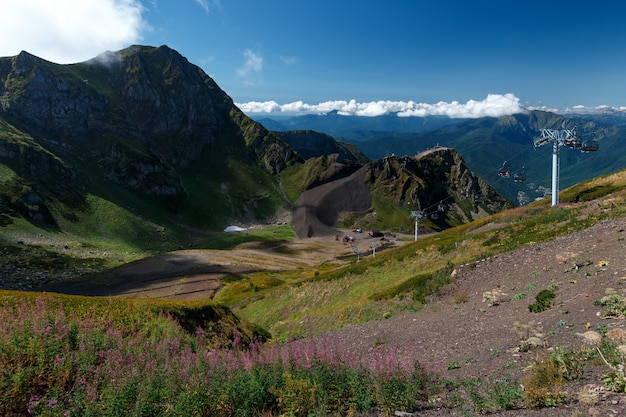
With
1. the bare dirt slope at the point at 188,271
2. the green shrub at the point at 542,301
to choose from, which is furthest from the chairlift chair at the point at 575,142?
the bare dirt slope at the point at 188,271

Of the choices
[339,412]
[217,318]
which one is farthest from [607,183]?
[339,412]

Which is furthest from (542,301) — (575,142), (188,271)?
(188,271)

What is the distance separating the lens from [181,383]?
8.59 m

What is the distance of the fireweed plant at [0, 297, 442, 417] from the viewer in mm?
7645

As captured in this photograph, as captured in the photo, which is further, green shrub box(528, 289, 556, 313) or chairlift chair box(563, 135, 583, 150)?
chairlift chair box(563, 135, 583, 150)

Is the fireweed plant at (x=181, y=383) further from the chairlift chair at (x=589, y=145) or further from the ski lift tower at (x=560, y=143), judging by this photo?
the ski lift tower at (x=560, y=143)

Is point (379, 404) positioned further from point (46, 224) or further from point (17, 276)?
point (46, 224)

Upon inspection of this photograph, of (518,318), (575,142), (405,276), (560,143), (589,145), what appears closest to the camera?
(518,318)

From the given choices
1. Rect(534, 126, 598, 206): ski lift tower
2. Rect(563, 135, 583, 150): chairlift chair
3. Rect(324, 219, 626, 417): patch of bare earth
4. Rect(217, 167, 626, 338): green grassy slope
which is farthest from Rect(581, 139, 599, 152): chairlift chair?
Rect(324, 219, 626, 417): patch of bare earth

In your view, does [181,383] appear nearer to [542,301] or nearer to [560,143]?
[542,301]

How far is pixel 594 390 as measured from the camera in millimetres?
8648

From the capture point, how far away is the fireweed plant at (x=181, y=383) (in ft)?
25.1

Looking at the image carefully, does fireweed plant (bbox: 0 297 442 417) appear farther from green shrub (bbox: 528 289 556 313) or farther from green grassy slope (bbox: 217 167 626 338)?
green grassy slope (bbox: 217 167 626 338)

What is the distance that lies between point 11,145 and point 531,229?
735 feet
